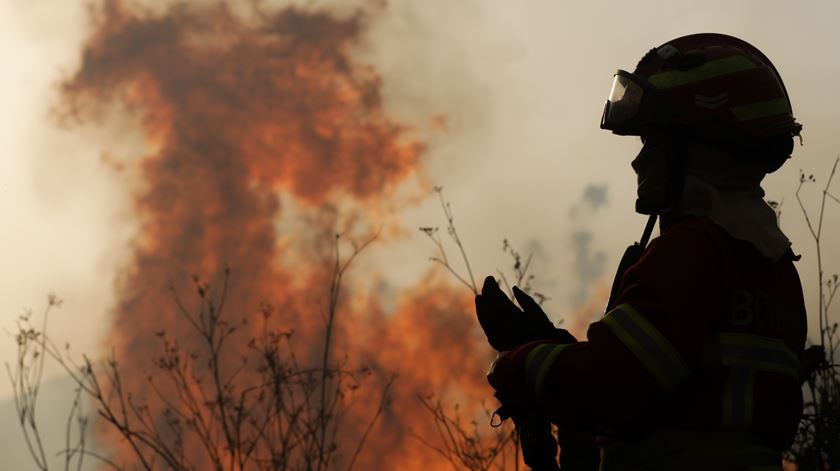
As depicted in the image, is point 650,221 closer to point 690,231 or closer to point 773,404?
point 690,231

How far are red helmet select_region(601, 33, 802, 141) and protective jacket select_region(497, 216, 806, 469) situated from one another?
0.36m

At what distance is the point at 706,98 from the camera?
3.32m

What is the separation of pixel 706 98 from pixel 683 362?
2.98 ft

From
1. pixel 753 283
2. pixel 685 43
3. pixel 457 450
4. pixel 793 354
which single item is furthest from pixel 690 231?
pixel 457 450

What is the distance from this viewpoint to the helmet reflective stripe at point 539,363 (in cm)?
303

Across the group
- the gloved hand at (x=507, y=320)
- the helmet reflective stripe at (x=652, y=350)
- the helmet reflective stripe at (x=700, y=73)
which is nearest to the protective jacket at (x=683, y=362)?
the helmet reflective stripe at (x=652, y=350)

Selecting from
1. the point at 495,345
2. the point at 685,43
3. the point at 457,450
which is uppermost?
the point at 457,450

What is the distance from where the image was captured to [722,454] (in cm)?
300

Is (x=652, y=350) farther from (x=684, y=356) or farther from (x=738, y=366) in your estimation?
(x=738, y=366)

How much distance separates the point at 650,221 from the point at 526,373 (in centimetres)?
79

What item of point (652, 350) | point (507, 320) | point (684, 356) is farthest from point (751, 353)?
point (507, 320)

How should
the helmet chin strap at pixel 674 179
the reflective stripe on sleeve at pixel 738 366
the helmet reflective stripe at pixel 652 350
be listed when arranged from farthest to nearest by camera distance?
the helmet chin strap at pixel 674 179, the reflective stripe on sleeve at pixel 738 366, the helmet reflective stripe at pixel 652 350

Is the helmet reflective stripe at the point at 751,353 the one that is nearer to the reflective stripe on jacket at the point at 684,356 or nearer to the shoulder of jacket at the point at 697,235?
the reflective stripe on jacket at the point at 684,356

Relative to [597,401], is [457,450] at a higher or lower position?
higher
